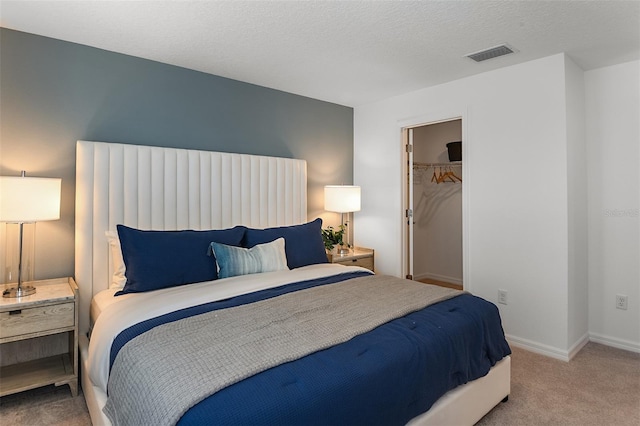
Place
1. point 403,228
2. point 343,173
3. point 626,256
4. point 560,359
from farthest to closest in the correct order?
point 343,173 < point 403,228 < point 626,256 < point 560,359

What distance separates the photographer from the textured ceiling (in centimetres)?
221

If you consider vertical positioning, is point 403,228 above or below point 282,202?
below

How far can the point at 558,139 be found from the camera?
9.64 feet

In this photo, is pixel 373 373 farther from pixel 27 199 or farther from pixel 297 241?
pixel 27 199

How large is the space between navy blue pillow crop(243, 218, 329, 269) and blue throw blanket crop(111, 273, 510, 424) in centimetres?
89

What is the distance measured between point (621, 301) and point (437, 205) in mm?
2507

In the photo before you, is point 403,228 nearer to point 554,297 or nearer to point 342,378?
point 554,297

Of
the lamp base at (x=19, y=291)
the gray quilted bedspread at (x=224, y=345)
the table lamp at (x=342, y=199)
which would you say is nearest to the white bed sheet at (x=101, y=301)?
the lamp base at (x=19, y=291)

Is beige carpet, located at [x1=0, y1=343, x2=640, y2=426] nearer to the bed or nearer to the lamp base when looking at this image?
the bed

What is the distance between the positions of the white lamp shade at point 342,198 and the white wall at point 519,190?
112 centimetres

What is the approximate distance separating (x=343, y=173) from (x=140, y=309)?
9.94ft

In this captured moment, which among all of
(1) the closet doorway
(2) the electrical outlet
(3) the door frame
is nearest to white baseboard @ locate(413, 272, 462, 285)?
(1) the closet doorway

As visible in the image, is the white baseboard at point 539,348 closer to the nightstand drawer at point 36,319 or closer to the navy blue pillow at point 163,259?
the navy blue pillow at point 163,259

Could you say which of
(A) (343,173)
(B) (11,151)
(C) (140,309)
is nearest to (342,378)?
(C) (140,309)
